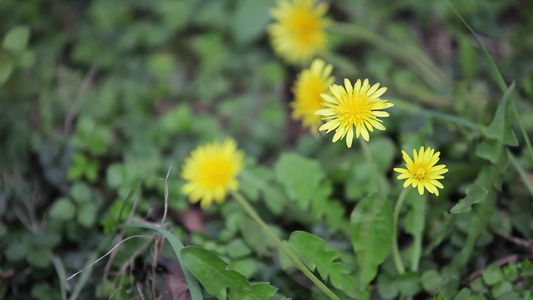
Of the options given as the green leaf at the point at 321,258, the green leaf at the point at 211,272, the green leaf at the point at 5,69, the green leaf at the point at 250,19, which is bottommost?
the green leaf at the point at 5,69

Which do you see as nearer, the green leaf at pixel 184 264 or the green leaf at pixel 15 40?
the green leaf at pixel 184 264

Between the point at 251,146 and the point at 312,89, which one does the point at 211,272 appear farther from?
the point at 251,146

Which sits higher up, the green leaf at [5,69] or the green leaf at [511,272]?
the green leaf at [511,272]

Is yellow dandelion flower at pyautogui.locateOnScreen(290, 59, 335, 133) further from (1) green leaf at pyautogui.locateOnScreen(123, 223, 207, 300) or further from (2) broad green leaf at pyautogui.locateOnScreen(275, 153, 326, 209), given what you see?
(1) green leaf at pyautogui.locateOnScreen(123, 223, 207, 300)

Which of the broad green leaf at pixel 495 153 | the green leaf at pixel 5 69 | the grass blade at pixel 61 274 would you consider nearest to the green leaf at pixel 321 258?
the broad green leaf at pixel 495 153

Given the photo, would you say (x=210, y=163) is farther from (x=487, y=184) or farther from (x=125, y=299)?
(x=487, y=184)

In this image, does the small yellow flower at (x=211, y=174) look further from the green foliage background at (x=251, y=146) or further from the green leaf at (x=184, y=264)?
the green leaf at (x=184, y=264)

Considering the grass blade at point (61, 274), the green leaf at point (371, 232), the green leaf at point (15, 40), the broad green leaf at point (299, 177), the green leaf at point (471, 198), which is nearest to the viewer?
the green leaf at point (471, 198)
